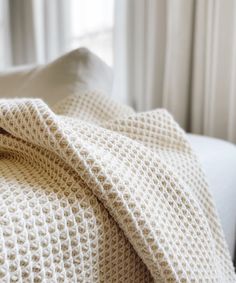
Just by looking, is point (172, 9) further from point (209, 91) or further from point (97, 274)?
point (97, 274)

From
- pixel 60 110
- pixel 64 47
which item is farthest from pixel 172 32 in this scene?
pixel 64 47

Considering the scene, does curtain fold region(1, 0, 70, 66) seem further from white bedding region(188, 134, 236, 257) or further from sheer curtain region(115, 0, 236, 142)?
white bedding region(188, 134, 236, 257)

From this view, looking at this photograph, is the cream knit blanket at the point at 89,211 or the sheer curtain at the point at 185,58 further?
the sheer curtain at the point at 185,58

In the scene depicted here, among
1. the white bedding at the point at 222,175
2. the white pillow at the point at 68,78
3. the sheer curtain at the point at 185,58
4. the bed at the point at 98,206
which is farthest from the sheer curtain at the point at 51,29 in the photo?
the bed at the point at 98,206

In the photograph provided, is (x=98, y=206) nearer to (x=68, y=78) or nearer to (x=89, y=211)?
(x=89, y=211)

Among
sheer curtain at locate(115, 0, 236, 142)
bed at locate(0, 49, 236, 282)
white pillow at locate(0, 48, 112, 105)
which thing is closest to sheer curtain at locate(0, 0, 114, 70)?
sheer curtain at locate(115, 0, 236, 142)

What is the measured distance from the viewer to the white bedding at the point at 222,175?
89 centimetres

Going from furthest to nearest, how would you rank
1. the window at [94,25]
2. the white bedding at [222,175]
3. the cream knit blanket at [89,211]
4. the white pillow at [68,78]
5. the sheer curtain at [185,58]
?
the window at [94,25] → the sheer curtain at [185,58] → the white pillow at [68,78] → the white bedding at [222,175] → the cream knit blanket at [89,211]

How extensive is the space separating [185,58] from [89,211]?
3.17 ft

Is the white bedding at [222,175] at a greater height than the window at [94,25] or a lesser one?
lesser

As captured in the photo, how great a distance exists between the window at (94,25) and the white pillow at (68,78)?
29.5 inches

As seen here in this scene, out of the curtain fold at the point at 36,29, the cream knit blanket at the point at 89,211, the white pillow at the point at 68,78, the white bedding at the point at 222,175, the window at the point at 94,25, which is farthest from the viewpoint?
the curtain fold at the point at 36,29

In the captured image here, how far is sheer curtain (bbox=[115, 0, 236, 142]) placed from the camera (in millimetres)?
1298

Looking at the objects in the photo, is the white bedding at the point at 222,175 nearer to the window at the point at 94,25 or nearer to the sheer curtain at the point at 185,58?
the sheer curtain at the point at 185,58
